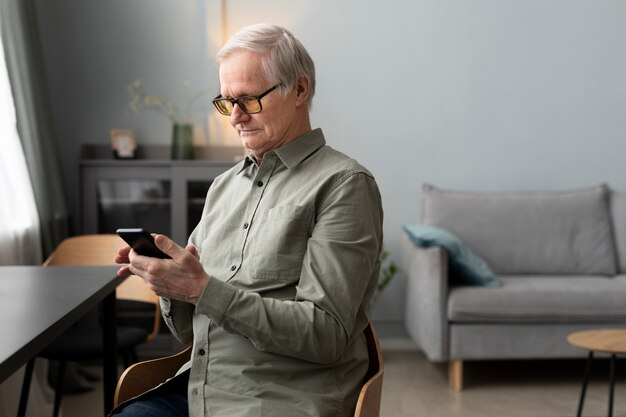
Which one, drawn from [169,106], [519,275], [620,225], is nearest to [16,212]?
[169,106]

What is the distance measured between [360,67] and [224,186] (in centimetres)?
283

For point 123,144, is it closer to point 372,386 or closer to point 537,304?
point 537,304

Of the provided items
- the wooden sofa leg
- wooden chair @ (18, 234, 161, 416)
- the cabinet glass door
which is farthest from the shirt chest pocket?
the cabinet glass door

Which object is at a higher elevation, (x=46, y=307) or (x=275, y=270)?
(x=275, y=270)

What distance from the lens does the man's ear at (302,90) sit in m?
1.53

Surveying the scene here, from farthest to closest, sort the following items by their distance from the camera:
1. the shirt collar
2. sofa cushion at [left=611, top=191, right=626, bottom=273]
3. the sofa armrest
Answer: sofa cushion at [left=611, top=191, right=626, bottom=273], the sofa armrest, the shirt collar

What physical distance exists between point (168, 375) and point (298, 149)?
0.57m

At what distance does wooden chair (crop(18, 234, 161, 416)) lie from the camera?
255 cm

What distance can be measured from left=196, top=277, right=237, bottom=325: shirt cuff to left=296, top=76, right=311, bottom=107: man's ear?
1.44 feet

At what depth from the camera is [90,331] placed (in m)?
2.83

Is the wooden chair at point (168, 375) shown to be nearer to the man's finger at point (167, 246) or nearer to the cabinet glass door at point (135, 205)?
the man's finger at point (167, 246)

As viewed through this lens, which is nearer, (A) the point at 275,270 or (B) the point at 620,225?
(A) the point at 275,270

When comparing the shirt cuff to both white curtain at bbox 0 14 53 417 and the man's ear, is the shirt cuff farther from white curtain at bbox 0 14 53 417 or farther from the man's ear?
white curtain at bbox 0 14 53 417

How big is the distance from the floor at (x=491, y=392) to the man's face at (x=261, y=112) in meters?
1.94
